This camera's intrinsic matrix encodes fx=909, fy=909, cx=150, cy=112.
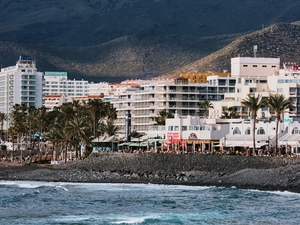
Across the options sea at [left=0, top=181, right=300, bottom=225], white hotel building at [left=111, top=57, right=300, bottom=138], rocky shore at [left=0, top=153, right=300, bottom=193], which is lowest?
sea at [left=0, top=181, right=300, bottom=225]

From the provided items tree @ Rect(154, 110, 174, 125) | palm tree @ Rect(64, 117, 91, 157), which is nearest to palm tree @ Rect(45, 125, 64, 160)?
palm tree @ Rect(64, 117, 91, 157)

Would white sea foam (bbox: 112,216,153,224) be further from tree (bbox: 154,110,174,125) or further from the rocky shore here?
tree (bbox: 154,110,174,125)

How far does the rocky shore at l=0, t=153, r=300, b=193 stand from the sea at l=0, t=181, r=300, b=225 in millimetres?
3874

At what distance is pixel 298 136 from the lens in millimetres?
119188

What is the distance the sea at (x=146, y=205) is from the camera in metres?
71.2

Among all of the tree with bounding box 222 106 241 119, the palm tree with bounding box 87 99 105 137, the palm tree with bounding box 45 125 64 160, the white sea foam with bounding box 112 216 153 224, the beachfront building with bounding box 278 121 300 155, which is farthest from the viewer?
the palm tree with bounding box 87 99 105 137

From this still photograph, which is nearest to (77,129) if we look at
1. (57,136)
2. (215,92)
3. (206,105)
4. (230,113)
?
(57,136)

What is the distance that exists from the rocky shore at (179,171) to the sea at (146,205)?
3.87 meters

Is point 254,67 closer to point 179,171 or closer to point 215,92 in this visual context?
point 215,92

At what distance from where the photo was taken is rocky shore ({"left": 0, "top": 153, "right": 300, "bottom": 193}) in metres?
98.8

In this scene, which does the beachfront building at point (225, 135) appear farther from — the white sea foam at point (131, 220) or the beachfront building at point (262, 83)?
the white sea foam at point (131, 220)

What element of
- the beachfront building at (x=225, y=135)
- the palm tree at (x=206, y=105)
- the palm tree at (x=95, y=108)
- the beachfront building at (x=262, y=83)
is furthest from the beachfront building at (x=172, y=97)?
the beachfront building at (x=225, y=135)

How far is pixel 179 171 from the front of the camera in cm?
11538

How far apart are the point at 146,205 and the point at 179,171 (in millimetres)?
33077
